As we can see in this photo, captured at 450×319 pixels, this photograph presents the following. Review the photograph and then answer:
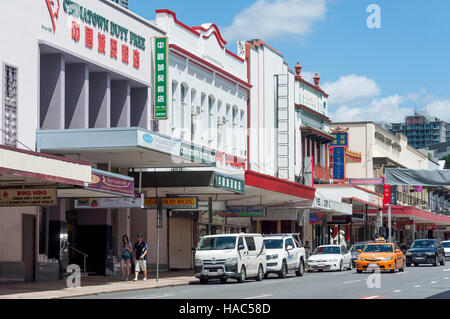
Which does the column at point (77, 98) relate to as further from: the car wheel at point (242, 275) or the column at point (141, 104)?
the car wheel at point (242, 275)

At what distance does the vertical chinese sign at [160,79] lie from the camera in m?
39.9

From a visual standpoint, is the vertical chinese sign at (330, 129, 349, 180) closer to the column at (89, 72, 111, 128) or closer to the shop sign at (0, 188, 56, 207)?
the column at (89, 72, 111, 128)

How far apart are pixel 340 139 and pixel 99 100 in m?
37.5

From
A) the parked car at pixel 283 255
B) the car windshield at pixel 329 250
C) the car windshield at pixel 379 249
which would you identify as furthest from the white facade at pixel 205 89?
the car windshield at pixel 379 249

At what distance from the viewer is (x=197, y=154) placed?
118ft

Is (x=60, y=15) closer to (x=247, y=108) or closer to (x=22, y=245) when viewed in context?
(x=22, y=245)

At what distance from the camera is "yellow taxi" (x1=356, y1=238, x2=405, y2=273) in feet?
135

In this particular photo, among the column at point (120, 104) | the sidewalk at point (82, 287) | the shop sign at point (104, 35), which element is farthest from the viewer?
the column at point (120, 104)

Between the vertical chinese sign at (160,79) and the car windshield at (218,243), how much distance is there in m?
7.04

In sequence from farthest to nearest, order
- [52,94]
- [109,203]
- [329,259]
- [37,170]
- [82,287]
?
[329,259], [109,203], [52,94], [82,287], [37,170]

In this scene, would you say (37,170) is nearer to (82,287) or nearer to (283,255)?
(82,287)

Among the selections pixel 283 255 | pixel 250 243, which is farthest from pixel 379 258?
pixel 250 243

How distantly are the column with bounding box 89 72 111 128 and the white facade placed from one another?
4639 mm

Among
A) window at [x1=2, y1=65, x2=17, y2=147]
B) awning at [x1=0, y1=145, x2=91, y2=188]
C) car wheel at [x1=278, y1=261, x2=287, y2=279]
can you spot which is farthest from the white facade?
awning at [x1=0, y1=145, x2=91, y2=188]
